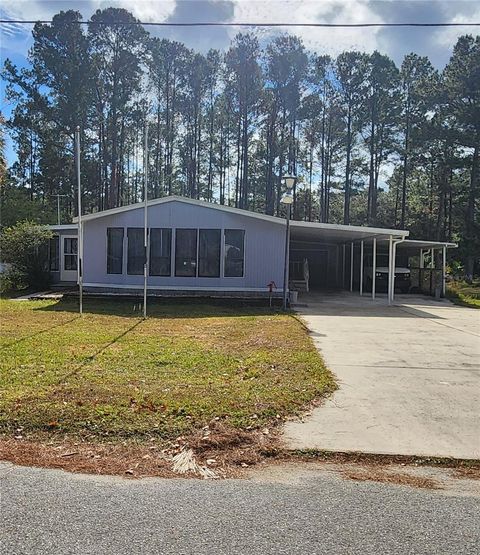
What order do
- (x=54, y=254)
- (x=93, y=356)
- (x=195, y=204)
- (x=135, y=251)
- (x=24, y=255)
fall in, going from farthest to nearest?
(x=54, y=254), (x=24, y=255), (x=135, y=251), (x=195, y=204), (x=93, y=356)

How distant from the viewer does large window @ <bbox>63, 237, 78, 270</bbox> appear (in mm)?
17625

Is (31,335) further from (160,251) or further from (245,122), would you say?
(245,122)

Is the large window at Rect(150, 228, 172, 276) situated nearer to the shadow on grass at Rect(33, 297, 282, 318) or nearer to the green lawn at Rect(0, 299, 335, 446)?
the shadow on grass at Rect(33, 297, 282, 318)

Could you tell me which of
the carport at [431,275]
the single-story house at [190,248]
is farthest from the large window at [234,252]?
the carport at [431,275]

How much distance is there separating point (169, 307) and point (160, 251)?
7.39 feet

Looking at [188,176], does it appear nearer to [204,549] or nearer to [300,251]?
[300,251]

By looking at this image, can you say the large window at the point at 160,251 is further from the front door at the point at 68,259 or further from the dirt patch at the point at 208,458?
the dirt patch at the point at 208,458

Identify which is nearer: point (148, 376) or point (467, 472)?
point (467, 472)

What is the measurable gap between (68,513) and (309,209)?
36174mm

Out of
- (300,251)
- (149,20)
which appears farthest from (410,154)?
(149,20)

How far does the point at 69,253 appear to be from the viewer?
17.7 meters

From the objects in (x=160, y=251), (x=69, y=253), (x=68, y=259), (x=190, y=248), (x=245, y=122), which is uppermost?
(x=245, y=122)

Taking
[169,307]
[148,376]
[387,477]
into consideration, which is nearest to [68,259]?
[169,307]

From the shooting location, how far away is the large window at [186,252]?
14.2 m
